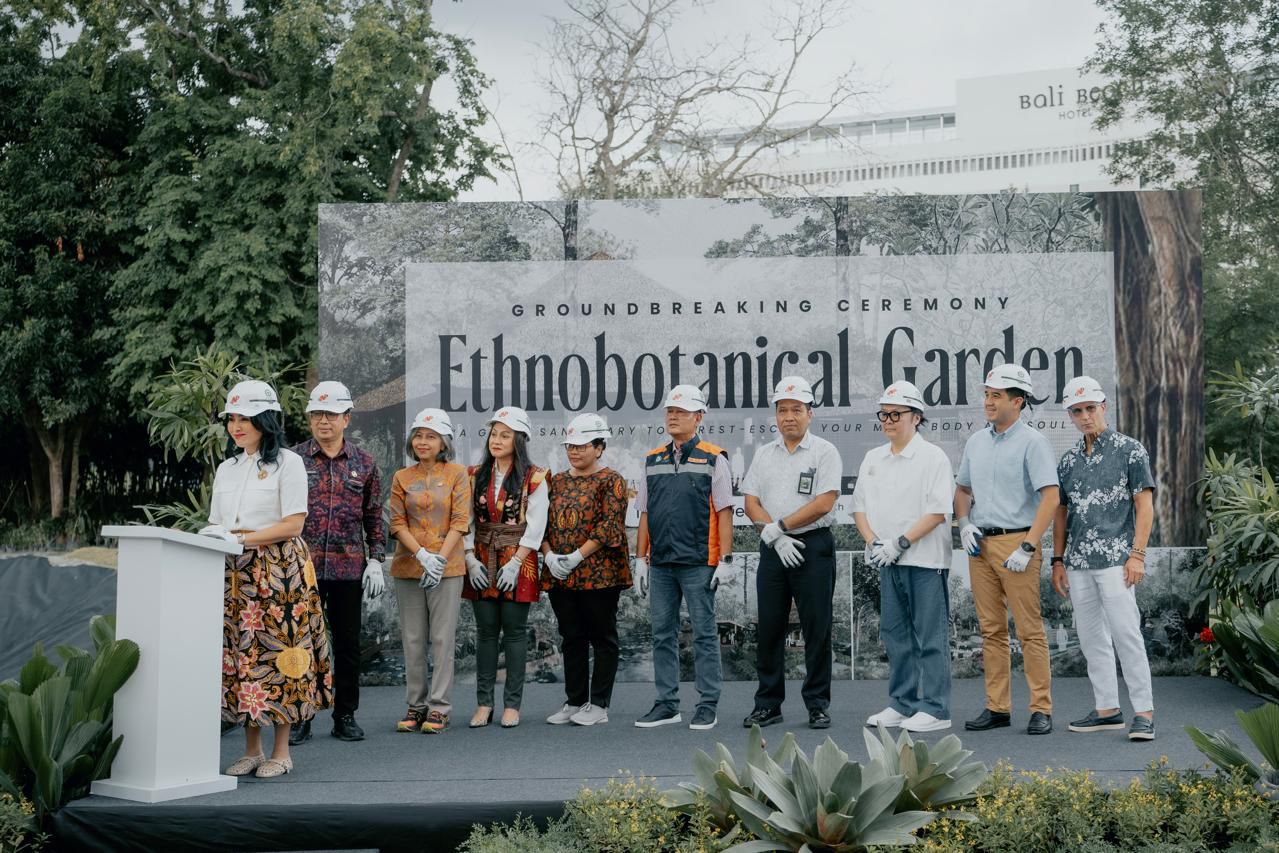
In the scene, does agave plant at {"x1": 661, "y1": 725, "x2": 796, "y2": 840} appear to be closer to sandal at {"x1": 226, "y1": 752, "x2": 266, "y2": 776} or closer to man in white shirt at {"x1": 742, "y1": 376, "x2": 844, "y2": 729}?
man in white shirt at {"x1": 742, "y1": 376, "x2": 844, "y2": 729}

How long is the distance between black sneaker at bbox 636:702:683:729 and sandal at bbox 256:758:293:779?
1448mm

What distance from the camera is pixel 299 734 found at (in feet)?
15.9

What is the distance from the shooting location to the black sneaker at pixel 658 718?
5066 millimetres

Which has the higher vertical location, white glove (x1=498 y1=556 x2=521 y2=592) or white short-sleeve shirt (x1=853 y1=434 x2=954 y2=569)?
white short-sleeve shirt (x1=853 y1=434 x2=954 y2=569)

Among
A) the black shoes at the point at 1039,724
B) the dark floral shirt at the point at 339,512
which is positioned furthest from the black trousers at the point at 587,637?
the black shoes at the point at 1039,724

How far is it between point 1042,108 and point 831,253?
5224 cm

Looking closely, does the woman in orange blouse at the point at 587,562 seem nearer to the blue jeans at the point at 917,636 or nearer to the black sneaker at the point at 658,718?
the black sneaker at the point at 658,718

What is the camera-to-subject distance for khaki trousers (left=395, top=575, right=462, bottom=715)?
4.99 metres

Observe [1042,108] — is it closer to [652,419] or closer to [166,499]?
[166,499]

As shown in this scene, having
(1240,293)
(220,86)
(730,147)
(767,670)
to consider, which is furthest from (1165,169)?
(767,670)

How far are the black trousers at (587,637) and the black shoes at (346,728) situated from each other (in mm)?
862

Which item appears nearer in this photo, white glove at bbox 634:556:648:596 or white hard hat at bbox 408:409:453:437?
white hard hat at bbox 408:409:453:437

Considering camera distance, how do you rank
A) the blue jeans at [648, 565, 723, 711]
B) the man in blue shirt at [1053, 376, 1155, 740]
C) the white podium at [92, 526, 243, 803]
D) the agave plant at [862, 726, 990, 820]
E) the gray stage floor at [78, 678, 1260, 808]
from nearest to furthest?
the agave plant at [862, 726, 990, 820]
the white podium at [92, 526, 243, 803]
the gray stage floor at [78, 678, 1260, 808]
the man in blue shirt at [1053, 376, 1155, 740]
the blue jeans at [648, 565, 723, 711]

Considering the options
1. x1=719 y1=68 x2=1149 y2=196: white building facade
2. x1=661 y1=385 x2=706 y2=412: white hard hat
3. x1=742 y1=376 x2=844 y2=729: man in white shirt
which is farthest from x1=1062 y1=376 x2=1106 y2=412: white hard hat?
x1=719 y1=68 x2=1149 y2=196: white building facade
